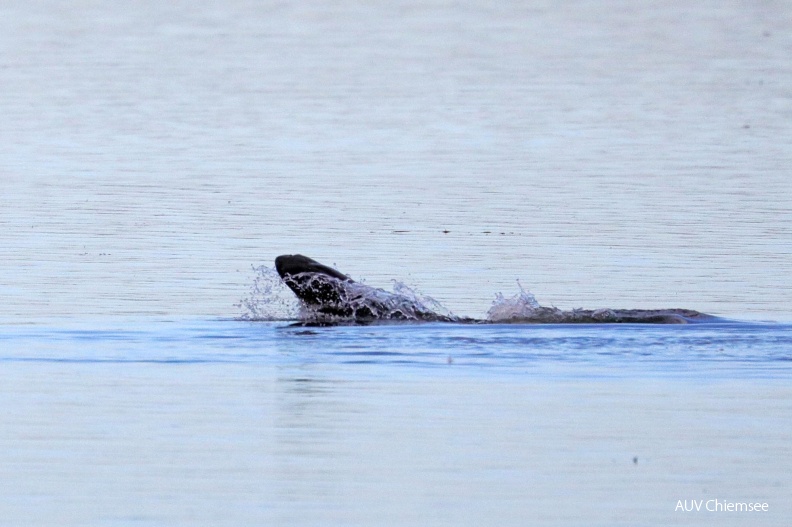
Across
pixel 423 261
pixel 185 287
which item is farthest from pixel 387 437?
pixel 423 261

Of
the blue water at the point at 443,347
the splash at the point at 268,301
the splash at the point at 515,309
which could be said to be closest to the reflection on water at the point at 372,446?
the blue water at the point at 443,347

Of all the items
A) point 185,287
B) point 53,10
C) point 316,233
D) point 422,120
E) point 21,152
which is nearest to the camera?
point 185,287

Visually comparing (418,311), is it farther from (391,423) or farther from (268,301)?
(391,423)

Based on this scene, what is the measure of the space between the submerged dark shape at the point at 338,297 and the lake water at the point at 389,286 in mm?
359

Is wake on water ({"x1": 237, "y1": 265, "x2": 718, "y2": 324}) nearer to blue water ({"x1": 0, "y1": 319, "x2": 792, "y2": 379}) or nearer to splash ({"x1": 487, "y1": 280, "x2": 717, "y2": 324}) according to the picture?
splash ({"x1": 487, "y1": 280, "x2": 717, "y2": 324})

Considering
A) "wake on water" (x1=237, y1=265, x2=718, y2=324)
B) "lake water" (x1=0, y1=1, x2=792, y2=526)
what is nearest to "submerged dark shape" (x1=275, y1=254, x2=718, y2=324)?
"wake on water" (x1=237, y1=265, x2=718, y2=324)

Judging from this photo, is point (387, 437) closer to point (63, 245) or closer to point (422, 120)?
point (63, 245)

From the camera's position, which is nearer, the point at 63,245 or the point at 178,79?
the point at 63,245

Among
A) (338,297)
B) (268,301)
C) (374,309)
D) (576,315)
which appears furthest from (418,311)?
(268,301)

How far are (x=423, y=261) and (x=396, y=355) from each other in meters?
6.45

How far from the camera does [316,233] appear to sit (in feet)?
83.3

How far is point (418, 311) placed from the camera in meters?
19.6

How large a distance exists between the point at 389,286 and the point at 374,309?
159 cm

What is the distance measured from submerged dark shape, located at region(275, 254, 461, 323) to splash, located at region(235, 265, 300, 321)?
233mm
